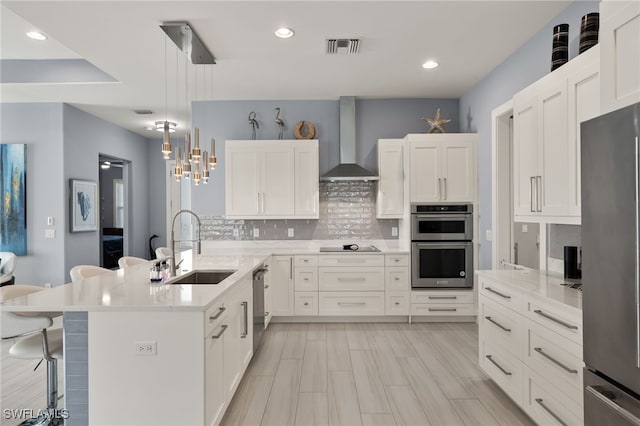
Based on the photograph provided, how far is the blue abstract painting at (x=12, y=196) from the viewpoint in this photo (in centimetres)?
498

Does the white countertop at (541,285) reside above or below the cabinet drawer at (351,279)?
above

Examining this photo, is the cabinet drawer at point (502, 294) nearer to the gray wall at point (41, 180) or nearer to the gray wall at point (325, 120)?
the gray wall at point (325, 120)

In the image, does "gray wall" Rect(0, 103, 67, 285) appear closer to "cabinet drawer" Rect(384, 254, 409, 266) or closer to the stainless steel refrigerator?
"cabinet drawer" Rect(384, 254, 409, 266)

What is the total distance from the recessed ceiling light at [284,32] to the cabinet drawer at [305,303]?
9.44 feet

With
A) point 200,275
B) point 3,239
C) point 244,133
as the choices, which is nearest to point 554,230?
point 200,275

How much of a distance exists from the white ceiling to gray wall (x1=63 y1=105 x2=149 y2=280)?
0.56m

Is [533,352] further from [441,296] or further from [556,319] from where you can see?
[441,296]

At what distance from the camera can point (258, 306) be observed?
3.51 metres

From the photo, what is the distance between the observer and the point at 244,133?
16.9ft

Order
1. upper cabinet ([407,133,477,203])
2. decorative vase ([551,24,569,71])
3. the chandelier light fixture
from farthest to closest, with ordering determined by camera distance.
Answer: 1. upper cabinet ([407,133,477,203])
2. the chandelier light fixture
3. decorative vase ([551,24,569,71])

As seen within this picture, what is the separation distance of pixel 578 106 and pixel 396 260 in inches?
109

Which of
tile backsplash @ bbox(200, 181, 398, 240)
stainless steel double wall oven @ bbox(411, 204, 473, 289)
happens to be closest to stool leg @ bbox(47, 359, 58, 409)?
tile backsplash @ bbox(200, 181, 398, 240)

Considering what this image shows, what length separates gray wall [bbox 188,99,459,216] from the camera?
5.12m

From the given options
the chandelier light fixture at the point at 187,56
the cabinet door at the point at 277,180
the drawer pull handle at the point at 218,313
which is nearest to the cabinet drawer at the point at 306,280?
the cabinet door at the point at 277,180
